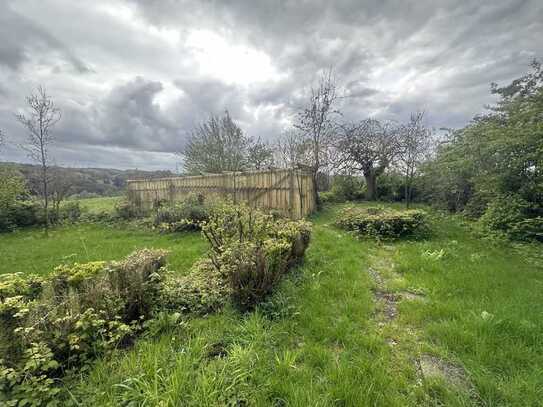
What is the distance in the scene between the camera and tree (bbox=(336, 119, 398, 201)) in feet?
50.1

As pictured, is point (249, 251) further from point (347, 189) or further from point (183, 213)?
point (347, 189)

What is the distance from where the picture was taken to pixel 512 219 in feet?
18.0

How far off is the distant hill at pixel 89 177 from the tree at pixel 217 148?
4081 mm

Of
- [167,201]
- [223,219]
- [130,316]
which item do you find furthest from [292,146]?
[130,316]

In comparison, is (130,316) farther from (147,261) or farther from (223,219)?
(223,219)

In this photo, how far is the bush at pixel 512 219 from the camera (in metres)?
5.29

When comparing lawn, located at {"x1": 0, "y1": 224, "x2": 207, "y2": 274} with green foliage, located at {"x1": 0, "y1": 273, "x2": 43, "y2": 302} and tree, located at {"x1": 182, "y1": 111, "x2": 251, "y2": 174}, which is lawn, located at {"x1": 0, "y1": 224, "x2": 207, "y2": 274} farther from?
tree, located at {"x1": 182, "y1": 111, "x2": 251, "y2": 174}

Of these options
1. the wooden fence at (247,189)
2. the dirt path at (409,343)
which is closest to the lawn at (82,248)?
the wooden fence at (247,189)

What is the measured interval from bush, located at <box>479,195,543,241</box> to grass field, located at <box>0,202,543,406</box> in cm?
161

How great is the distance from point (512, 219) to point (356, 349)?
20.2 ft

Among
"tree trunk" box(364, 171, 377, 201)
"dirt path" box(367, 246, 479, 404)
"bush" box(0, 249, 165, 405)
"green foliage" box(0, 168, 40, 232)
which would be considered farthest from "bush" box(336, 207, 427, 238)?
"green foliage" box(0, 168, 40, 232)

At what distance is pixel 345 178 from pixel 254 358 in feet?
56.6

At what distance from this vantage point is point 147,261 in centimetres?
277

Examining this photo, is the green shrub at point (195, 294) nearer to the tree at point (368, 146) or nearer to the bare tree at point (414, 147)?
the bare tree at point (414, 147)
